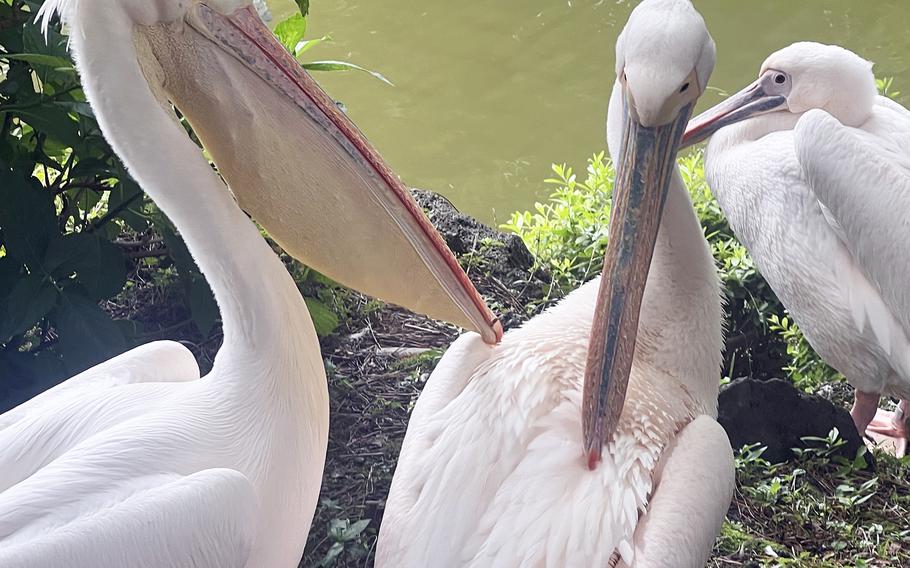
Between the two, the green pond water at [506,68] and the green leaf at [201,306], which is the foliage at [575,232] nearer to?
the green pond water at [506,68]

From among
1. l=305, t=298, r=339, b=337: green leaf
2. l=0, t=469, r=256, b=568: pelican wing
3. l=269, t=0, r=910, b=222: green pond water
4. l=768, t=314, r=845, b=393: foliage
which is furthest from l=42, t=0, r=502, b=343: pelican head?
l=269, t=0, r=910, b=222: green pond water

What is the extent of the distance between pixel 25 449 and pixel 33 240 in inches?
33.7

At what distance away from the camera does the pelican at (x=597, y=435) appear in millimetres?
1749

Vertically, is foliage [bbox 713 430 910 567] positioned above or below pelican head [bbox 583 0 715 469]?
below

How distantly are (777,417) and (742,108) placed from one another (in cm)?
113

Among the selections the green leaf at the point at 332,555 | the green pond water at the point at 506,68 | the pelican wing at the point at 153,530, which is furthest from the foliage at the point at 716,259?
the pelican wing at the point at 153,530

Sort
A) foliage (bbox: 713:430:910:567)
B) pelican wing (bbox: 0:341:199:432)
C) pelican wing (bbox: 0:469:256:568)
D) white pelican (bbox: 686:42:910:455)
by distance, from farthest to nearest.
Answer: white pelican (bbox: 686:42:910:455)
foliage (bbox: 713:430:910:567)
pelican wing (bbox: 0:341:199:432)
pelican wing (bbox: 0:469:256:568)

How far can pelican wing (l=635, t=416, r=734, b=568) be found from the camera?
5.59 feet

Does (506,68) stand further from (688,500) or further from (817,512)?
(688,500)

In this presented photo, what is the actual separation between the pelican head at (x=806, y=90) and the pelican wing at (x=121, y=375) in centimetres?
201

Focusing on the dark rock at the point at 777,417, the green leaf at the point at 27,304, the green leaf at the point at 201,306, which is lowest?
the dark rock at the point at 777,417

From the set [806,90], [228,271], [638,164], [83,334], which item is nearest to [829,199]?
[806,90]

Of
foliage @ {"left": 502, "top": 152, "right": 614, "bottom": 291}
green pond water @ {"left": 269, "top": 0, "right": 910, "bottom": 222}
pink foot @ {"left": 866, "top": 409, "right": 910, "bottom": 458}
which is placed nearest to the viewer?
pink foot @ {"left": 866, "top": 409, "right": 910, "bottom": 458}

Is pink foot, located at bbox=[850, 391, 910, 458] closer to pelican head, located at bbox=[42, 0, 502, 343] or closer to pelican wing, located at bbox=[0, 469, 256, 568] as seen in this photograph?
pelican head, located at bbox=[42, 0, 502, 343]
